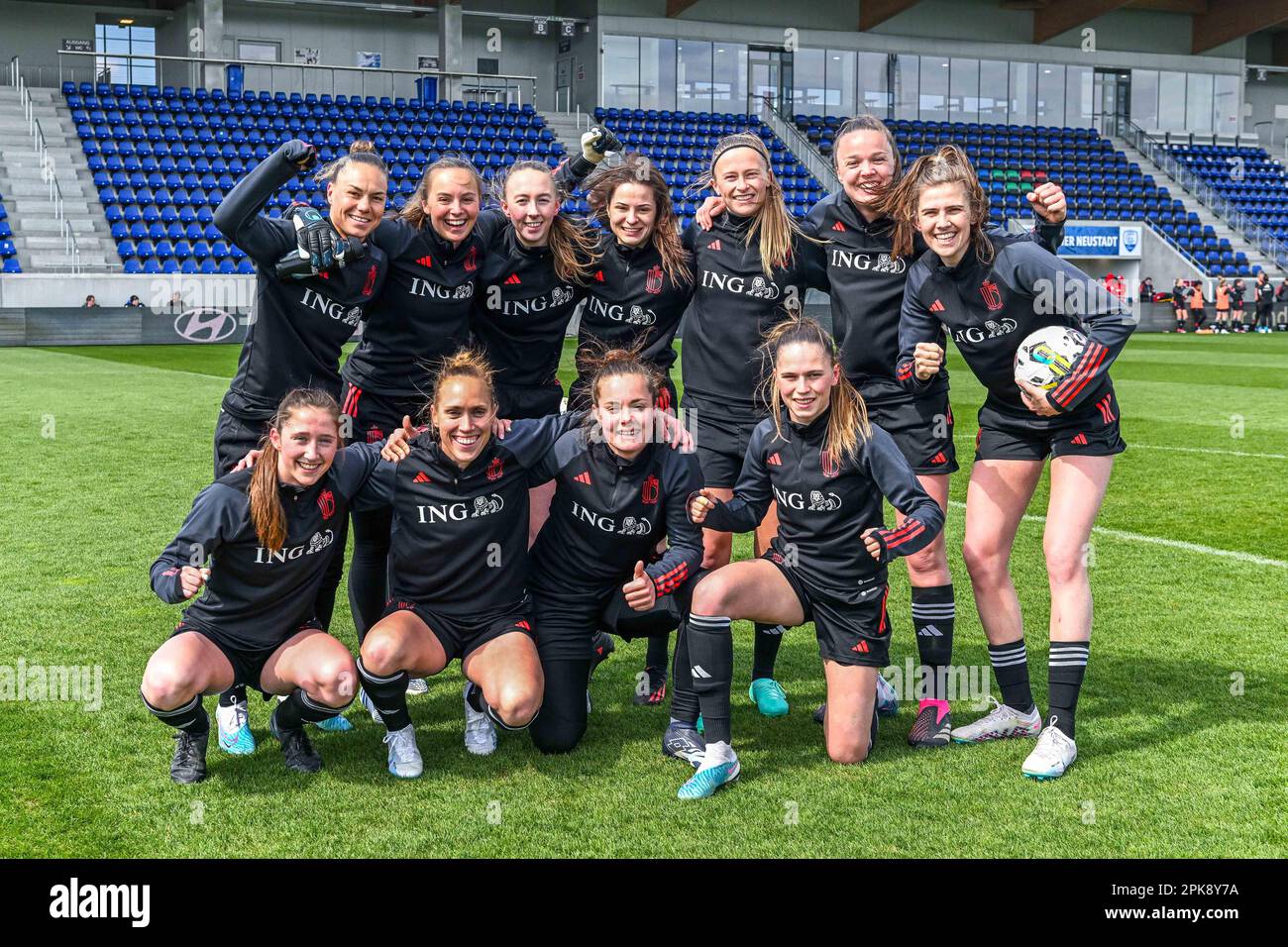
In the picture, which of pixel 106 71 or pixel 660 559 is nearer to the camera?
pixel 660 559

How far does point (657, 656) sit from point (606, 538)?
690 mm

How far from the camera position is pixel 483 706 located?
170 inches

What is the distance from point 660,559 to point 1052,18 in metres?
37.0

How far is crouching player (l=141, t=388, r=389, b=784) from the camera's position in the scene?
12.9 feet

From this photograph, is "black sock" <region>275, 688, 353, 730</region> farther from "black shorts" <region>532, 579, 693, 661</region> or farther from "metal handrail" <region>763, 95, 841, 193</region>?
"metal handrail" <region>763, 95, 841, 193</region>

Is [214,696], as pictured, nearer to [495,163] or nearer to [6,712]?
[6,712]

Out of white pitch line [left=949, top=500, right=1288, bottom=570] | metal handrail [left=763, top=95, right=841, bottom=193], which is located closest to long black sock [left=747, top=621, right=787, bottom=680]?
white pitch line [left=949, top=500, right=1288, bottom=570]

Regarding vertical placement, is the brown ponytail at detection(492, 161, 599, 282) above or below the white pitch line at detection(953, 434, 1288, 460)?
above

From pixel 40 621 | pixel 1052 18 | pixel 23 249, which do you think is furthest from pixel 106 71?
pixel 40 621

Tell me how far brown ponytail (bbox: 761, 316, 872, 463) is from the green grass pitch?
103 centimetres

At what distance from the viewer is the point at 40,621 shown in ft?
18.2

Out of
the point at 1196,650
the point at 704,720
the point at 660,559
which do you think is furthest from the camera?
the point at 1196,650

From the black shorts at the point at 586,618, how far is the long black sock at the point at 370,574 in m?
0.69

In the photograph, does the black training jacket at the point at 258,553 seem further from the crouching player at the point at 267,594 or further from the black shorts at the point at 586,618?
the black shorts at the point at 586,618
